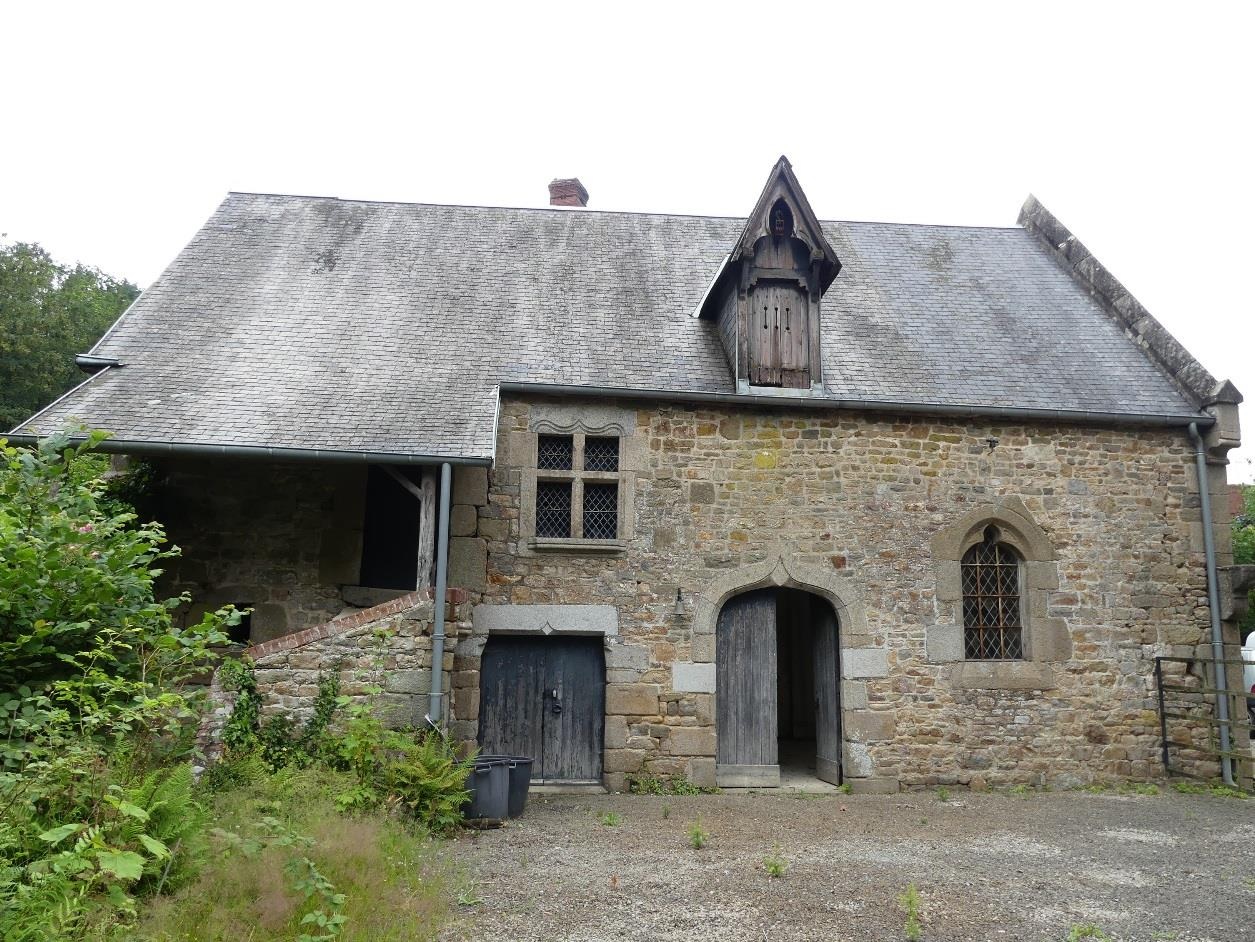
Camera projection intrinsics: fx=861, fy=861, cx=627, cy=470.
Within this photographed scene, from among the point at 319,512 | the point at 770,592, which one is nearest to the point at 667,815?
the point at 770,592

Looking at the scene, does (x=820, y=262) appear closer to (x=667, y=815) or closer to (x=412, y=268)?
(x=412, y=268)

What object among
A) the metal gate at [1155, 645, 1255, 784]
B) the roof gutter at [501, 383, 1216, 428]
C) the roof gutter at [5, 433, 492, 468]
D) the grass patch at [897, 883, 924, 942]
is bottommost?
the grass patch at [897, 883, 924, 942]

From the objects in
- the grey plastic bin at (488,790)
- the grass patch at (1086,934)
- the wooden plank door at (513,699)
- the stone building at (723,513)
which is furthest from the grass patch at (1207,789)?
the grey plastic bin at (488,790)

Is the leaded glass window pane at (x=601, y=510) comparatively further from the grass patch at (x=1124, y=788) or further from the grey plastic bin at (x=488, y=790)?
the grass patch at (x=1124, y=788)

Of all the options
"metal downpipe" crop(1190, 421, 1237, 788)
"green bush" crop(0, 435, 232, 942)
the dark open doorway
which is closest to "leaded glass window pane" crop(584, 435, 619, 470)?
the dark open doorway

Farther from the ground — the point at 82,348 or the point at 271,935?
the point at 82,348

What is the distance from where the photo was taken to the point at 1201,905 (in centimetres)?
564

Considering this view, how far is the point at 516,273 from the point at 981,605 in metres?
7.51

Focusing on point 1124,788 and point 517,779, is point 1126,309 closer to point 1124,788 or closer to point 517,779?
point 1124,788

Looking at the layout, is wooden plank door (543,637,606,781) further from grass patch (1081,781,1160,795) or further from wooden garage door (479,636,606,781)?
grass patch (1081,781,1160,795)

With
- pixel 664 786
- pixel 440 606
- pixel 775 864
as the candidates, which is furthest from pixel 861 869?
pixel 440 606

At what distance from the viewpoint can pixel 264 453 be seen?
27.1 ft

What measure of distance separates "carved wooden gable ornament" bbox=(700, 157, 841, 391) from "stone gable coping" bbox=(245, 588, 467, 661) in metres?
4.51

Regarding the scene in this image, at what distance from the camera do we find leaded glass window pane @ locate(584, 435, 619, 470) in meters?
9.96
